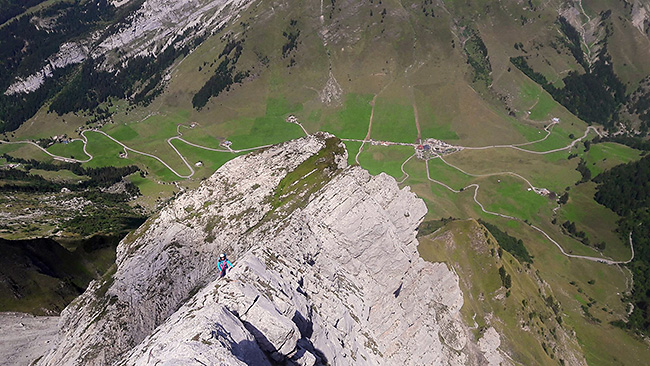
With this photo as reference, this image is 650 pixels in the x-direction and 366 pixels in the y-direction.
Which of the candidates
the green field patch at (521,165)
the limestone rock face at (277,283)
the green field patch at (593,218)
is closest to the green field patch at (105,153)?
the limestone rock face at (277,283)

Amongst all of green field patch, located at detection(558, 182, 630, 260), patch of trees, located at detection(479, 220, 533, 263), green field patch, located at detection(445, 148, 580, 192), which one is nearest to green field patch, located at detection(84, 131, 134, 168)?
green field patch, located at detection(445, 148, 580, 192)

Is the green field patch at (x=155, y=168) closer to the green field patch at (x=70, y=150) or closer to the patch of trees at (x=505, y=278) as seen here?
the green field patch at (x=70, y=150)

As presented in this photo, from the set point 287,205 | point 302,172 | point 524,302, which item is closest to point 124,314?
point 287,205

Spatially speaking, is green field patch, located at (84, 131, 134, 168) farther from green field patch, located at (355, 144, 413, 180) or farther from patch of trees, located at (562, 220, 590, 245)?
patch of trees, located at (562, 220, 590, 245)

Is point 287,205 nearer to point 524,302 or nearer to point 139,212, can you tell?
point 524,302

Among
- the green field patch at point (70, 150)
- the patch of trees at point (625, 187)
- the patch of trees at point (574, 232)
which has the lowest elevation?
the patch of trees at point (625, 187)
